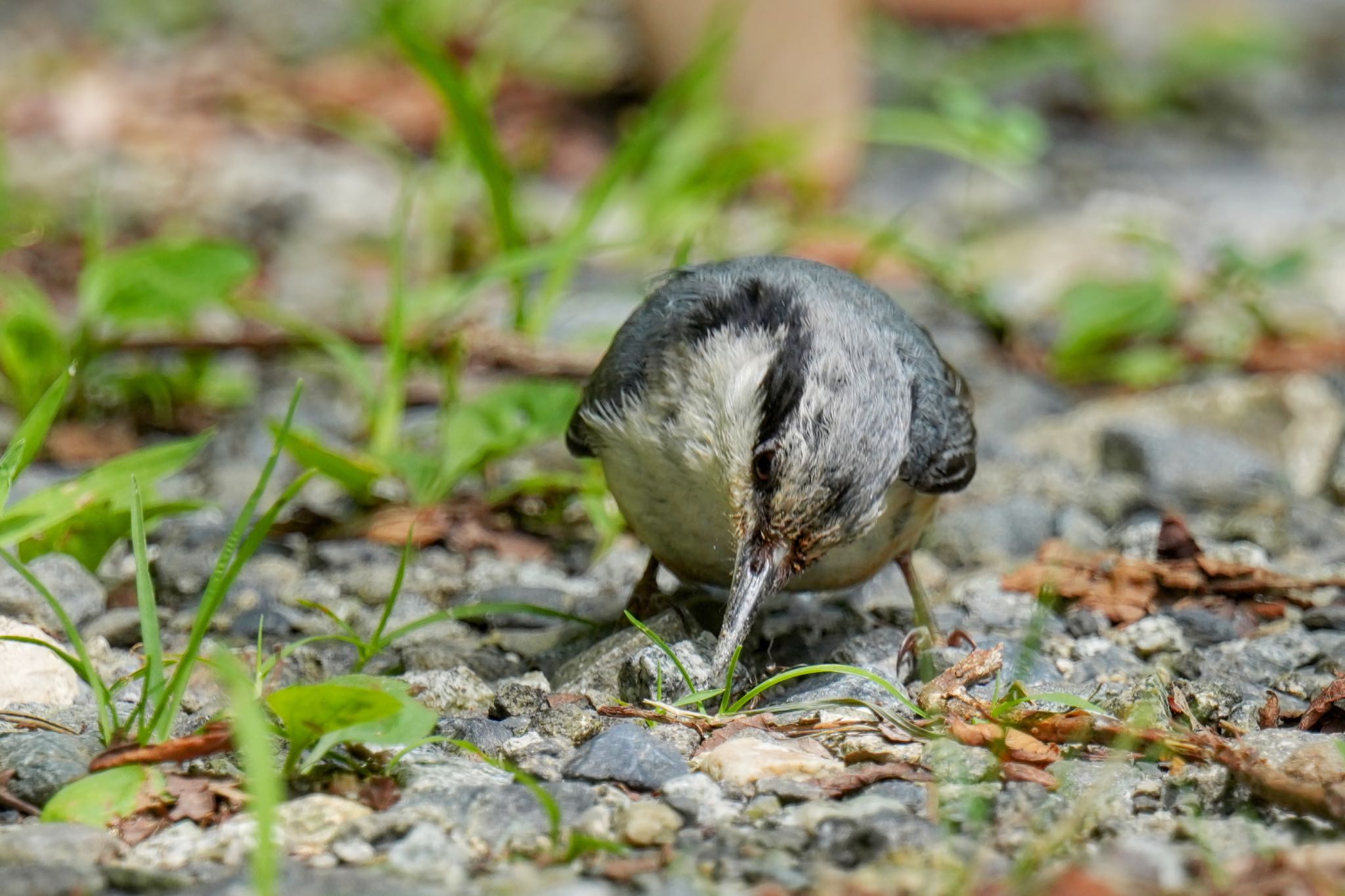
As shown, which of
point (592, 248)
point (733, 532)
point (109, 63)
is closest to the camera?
point (733, 532)

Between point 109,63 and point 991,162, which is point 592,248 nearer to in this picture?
point 991,162

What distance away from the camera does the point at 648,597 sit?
461 cm

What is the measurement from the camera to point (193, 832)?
2.98m

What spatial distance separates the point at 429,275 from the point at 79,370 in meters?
2.09

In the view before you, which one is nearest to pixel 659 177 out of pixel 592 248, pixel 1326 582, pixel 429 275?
pixel 429 275

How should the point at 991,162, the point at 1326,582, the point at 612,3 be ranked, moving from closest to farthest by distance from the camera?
the point at 1326,582
the point at 991,162
the point at 612,3

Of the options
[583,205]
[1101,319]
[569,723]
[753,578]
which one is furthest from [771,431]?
[1101,319]

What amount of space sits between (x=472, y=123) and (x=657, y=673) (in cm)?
276

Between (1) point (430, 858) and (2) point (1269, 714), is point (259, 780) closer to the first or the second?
(1) point (430, 858)

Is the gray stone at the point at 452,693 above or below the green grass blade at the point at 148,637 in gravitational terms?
below

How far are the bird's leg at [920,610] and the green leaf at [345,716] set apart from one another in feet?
5.14

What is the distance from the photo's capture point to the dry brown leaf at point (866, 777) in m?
3.17

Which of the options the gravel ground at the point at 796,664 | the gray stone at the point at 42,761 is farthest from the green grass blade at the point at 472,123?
the gray stone at the point at 42,761

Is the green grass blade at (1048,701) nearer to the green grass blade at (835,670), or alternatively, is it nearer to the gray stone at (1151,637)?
the green grass blade at (835,670)
